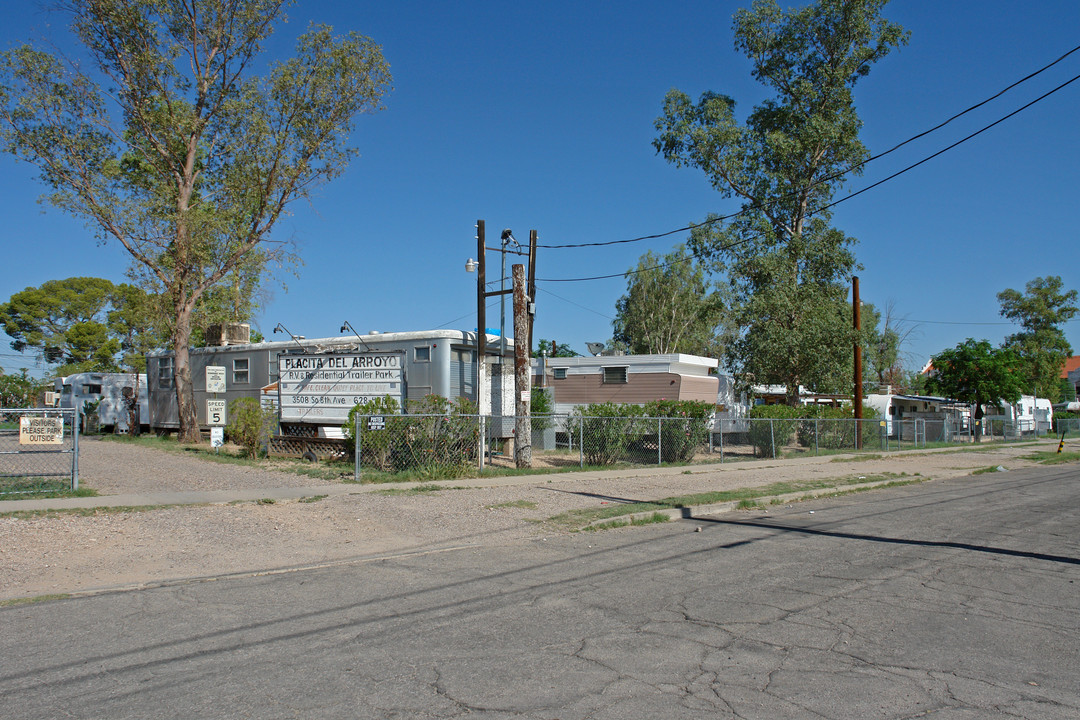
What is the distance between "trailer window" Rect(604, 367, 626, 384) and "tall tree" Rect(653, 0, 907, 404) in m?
7.01

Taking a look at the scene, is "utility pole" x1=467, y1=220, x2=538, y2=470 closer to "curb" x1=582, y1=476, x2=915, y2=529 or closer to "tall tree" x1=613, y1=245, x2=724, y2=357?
"curb" x1=582, y1=476, x2=915, y2=529

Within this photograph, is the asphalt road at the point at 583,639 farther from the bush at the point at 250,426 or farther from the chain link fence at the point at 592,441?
the bush at the point at 250,426

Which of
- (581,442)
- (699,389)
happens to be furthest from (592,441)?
(699,389)

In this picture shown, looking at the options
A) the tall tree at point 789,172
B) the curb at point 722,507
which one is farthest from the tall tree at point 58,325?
the curb at point 722,507

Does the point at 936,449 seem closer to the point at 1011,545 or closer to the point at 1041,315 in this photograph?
the point at 1011,545

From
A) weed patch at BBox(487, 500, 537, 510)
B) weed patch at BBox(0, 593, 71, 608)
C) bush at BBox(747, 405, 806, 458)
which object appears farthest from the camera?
bush at BBox(747, 405, 806, 458)

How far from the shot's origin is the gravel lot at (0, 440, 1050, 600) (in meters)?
7.80

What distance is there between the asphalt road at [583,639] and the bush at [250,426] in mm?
11212

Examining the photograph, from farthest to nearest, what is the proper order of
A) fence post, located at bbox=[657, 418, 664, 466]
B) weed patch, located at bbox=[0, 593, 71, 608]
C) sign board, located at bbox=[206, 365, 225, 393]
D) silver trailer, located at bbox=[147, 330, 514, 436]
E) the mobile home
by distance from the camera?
the mobile home
sign board, located at bbox=[206, 365, 225, 393]
fence post, located at bbox=[657, 418, 664, 466]
silver trailer, located at bbox=[147, 330, 514, 436]
weed patch, located at bbox=[0, 593, 71, 608]

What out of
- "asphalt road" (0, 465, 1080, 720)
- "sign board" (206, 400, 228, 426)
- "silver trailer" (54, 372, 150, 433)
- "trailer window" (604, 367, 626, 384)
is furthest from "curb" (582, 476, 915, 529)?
"silver trailer" (54, 372, 150, 433)

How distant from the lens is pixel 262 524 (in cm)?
1020

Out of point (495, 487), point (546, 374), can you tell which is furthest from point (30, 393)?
point (495, 487)

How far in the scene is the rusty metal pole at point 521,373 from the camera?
17.5 metres

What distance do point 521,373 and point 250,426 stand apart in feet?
22.2
